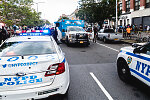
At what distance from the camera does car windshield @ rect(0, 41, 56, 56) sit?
3.91m

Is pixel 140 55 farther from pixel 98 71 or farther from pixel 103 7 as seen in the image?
pixel 103 7

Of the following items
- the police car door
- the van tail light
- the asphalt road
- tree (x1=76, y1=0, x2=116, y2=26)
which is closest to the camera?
the van tail light

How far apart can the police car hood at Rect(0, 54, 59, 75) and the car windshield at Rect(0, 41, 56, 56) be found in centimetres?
53

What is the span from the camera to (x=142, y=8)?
95.2 ft

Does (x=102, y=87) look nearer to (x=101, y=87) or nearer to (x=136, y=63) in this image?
(x=101, y=87)

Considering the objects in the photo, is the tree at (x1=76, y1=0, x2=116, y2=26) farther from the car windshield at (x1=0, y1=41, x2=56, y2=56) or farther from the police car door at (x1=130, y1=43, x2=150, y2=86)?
the car windshield at (x1=0, y1=41, x2=56, y2=56)

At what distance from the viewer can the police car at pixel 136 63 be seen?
3954 millimetres

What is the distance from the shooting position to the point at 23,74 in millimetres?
3090

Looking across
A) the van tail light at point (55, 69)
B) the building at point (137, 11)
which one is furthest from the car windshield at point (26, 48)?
the building at point (137, 11)

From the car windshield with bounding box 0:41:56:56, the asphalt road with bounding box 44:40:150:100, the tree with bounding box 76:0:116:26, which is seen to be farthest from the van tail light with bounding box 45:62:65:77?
the tree with bounding box 76:0:116:26

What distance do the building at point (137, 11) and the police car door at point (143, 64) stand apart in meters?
22.1

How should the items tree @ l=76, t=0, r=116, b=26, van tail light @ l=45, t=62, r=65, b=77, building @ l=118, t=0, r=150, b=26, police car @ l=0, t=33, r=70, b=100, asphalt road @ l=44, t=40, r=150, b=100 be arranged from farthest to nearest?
building @ l=118, t=0, r=150, b=26, tree @ l=76, t=0, r=116, b=26, asphalt road @ l=44, t=40, r=150, b=100, van tail light @ l=45, t=62, r=65, b=77, police car @ l=0, t=33, r=70, b=100

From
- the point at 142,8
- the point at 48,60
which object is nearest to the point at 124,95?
the point at 48,60

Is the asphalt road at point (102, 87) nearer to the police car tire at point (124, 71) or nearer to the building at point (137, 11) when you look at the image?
the police car tire at point (124, 71)
